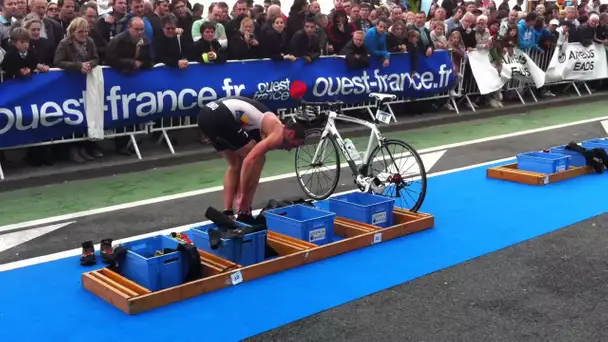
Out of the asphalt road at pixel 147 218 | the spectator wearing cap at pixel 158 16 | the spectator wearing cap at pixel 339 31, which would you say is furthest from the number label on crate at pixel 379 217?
the spectator wearing cap at pixel 339 31

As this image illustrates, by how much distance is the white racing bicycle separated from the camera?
7.45m

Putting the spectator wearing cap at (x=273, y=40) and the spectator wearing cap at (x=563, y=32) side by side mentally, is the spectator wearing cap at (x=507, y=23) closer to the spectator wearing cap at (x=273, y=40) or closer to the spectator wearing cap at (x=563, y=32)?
the spectator wearing cap at (x=563, y=32)

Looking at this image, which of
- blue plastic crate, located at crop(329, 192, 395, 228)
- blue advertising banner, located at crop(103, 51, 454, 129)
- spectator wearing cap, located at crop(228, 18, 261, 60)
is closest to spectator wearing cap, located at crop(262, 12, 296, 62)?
blue advertising banner, located at crop(103, 51, 454, 129)

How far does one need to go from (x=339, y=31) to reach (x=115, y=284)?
8945mm

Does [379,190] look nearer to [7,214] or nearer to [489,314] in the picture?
[489,314]

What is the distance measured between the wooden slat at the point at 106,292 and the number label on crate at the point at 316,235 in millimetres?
1910

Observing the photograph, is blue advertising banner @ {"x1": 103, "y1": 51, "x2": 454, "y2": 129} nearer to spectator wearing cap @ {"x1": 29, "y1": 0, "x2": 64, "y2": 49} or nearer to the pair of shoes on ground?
spectator wearing cap @ {"x1": 29, "y1": 0, "x2": 64, "y2": 49}

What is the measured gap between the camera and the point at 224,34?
1149cm

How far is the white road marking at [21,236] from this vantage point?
22.3 ft

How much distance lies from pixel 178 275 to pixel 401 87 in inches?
362

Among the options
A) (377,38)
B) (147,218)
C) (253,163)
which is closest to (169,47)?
(147,218)

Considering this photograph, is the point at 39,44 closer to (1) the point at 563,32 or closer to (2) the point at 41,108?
(2) the point at 41,108

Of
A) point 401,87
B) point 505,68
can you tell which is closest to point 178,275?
point 401,87

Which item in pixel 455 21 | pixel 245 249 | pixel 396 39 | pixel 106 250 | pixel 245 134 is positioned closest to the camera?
pixel 245 249
